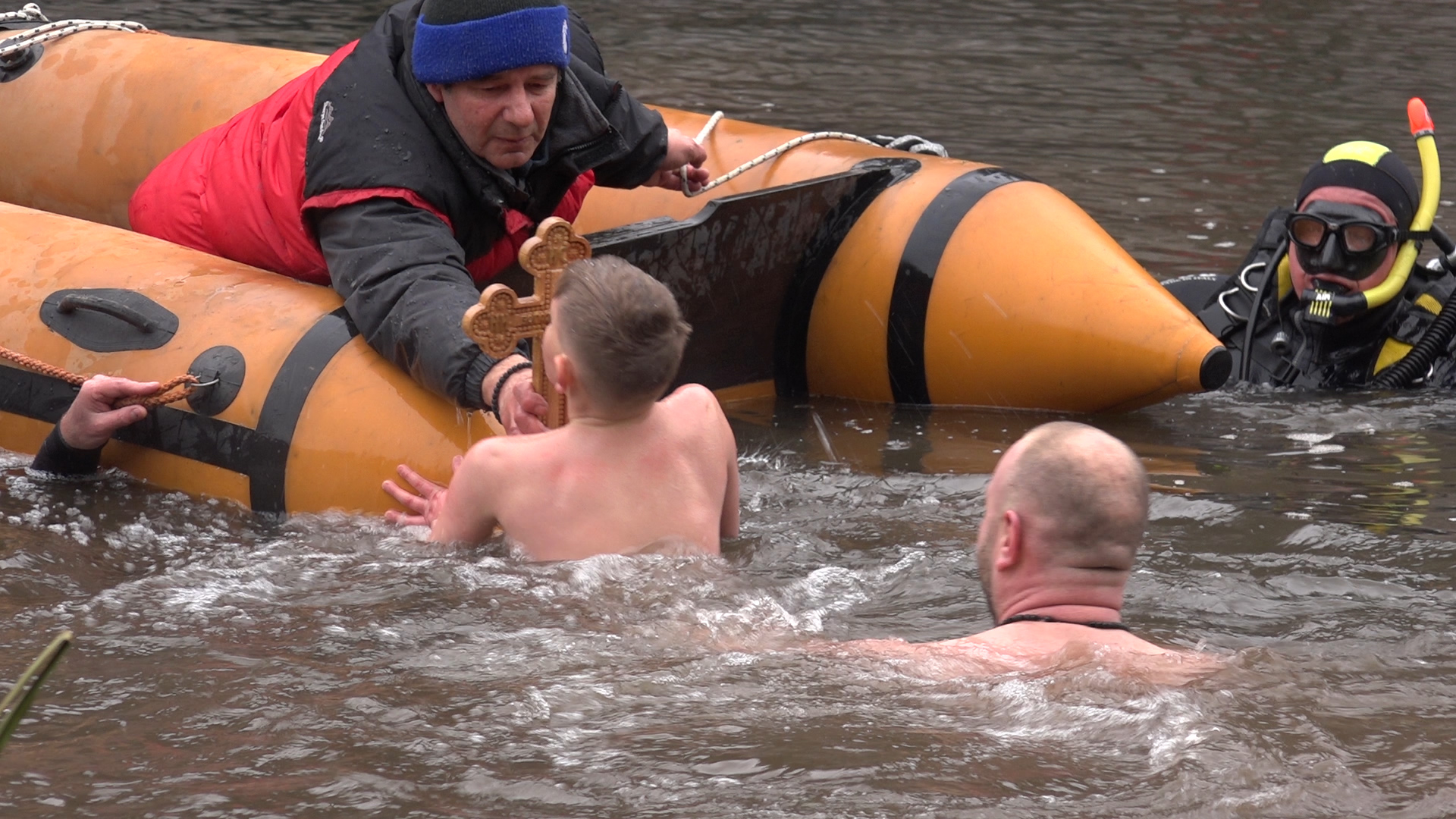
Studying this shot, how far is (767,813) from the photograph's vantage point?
8.61ft

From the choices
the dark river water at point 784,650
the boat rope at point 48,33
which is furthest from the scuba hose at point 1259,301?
the boat rope at point 48,33

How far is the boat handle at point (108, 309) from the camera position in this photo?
4.35 m

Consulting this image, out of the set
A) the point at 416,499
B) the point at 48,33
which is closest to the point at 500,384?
the point at 416,499

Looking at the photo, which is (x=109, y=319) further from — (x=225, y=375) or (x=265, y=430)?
(x=265, y=430)

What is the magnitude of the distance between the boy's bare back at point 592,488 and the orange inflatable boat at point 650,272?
39 cm

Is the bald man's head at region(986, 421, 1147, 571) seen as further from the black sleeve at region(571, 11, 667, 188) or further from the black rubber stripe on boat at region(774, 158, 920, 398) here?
the black rubber stripe on boat at region(774, 158, 920, 398)

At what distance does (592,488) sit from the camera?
3607mm

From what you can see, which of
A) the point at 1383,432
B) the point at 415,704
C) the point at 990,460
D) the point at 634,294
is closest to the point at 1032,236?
the point at 990,460

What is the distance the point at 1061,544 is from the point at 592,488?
1.14 m

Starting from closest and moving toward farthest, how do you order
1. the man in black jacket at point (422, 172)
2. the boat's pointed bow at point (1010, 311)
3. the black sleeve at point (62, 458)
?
the man in black jacket at point (422, 172) → the black sleeve at point (62, 458) → the boat's pointed bow at point (1010, 311)

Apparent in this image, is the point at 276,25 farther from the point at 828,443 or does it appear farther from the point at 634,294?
the point at 634,294

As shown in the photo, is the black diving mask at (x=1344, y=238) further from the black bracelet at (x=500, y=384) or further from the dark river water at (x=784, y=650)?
the black bracelet at (x=500, y=384)

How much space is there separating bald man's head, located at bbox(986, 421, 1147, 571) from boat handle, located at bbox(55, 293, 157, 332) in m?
2.50

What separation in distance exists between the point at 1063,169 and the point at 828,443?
482cm
